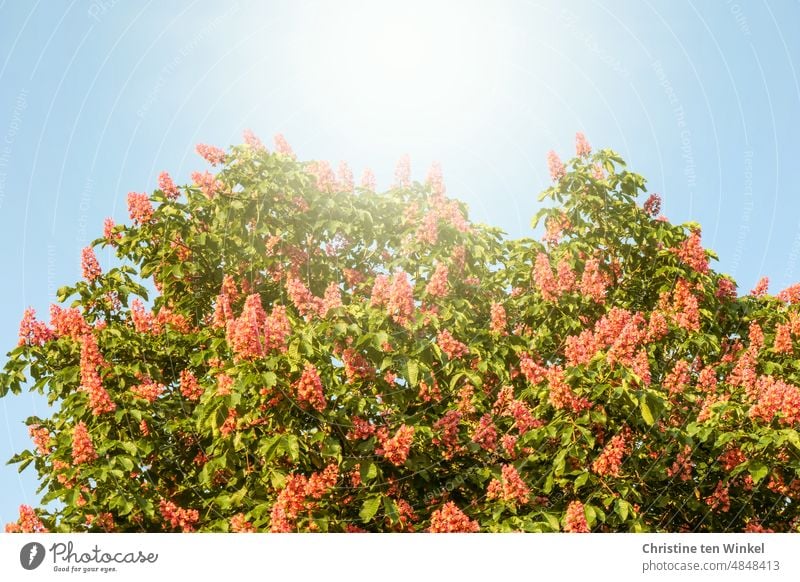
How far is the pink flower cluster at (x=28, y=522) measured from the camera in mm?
9938

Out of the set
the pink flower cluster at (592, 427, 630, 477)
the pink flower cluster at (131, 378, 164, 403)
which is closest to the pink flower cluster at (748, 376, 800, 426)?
the pink flower cluster at (592, 427, 630, 477)

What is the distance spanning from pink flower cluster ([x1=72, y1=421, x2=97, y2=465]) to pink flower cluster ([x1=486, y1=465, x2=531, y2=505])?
4.42 metres

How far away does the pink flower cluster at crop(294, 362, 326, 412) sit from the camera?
7.95 m

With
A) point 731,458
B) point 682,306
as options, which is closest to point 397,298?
point 731,458

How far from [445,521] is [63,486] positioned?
15.6ft

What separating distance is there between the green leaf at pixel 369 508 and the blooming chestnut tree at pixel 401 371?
26mm

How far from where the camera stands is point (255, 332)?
26.7 ft

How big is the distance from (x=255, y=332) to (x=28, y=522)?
14.4 feet

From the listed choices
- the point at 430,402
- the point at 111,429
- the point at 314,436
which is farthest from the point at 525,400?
the point at 111,429

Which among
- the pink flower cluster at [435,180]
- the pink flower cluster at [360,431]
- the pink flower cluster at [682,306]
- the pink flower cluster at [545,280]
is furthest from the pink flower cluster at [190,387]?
the pink flower cluster at [682,306]

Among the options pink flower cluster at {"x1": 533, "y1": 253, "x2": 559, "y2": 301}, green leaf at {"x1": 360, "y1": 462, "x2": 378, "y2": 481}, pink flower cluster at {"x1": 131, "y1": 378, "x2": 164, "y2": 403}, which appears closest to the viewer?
green leaf at {"x1": 360, "y1": 462, "x2": 378, "y2": 481}

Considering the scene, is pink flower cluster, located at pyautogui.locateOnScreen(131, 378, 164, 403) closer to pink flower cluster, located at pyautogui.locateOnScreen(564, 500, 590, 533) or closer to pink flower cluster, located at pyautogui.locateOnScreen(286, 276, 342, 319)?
pink flower cluster, located at pyautogui.locateOnScreen(286, 276, 342, 319)

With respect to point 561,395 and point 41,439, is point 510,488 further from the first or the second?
point 41,439

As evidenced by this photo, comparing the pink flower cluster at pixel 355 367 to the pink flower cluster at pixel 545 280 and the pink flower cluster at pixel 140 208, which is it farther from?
the pink flower cluster at pixel 140 208
